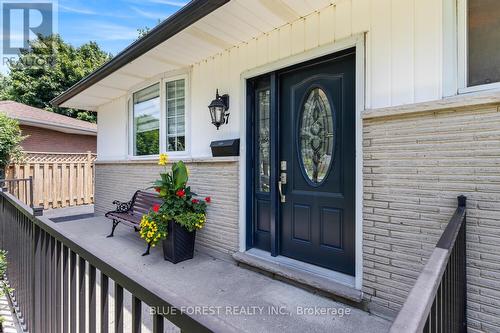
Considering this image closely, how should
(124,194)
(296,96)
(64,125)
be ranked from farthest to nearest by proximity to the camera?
(64,125) < (124,194) < (296,96)

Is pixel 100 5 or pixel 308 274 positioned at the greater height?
pixel 100 5

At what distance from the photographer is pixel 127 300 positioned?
2805mm

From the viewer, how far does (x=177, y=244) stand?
3.66 meters

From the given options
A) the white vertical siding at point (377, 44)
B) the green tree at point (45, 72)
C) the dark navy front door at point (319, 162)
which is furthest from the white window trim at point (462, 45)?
the green tree at point (45, 72)

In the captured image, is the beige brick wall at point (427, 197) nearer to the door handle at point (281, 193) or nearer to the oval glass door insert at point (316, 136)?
the oval glass door insert at point (316, 136)

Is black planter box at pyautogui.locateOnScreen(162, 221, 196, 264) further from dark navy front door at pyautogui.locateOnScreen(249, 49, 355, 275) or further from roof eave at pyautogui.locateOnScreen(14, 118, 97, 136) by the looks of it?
roof eave at pyautogui.locateOnScreen(14, 118, 97, 136)

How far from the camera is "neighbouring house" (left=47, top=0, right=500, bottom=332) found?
6.74 feet

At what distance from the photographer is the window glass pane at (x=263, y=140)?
3.58 metres

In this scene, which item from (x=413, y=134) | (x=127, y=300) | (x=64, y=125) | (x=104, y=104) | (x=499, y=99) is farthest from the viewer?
(x=64, y=125)

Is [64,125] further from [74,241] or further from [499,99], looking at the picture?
[499,99]

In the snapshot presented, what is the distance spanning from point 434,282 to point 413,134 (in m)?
1.59

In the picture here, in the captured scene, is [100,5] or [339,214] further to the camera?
[100,5]

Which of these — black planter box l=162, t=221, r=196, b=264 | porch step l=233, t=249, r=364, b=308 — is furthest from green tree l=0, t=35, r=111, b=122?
porch step l=233, t=249, r=364, b=308

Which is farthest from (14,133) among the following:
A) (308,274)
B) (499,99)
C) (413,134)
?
(499,99)
